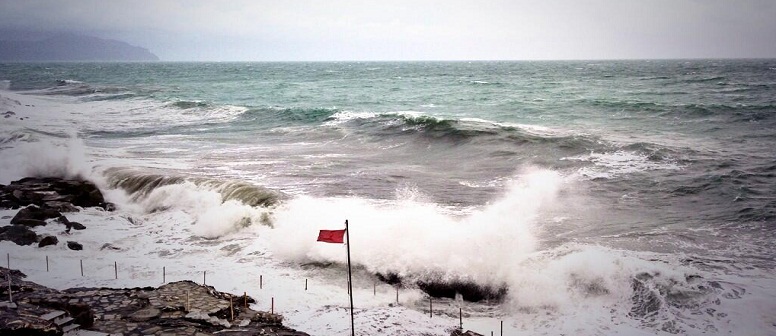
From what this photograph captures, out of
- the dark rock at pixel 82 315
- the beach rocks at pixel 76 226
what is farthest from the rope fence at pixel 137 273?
the dark rock at pixel 82 315

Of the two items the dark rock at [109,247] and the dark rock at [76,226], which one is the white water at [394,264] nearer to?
the dark rock at [109,247]

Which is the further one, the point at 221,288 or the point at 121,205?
the point at 121,205

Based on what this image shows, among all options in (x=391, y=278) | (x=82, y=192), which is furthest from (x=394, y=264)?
(x=82, y=192)

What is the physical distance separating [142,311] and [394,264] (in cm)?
656

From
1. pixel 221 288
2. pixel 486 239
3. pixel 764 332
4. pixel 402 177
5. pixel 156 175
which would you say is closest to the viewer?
pixel 764 332

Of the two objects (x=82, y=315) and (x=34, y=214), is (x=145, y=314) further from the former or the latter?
(x=34, y=214)

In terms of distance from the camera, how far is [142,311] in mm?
11578

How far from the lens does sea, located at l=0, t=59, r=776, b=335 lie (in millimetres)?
12906

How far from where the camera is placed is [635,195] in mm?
21719

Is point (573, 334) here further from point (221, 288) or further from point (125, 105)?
point (125, 105)

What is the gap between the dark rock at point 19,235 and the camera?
16.6 m

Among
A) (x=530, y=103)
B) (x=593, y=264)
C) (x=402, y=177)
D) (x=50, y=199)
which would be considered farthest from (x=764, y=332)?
(x=530, y=103)

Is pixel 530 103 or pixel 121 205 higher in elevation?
pixel 530 103

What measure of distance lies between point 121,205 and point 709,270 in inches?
822
